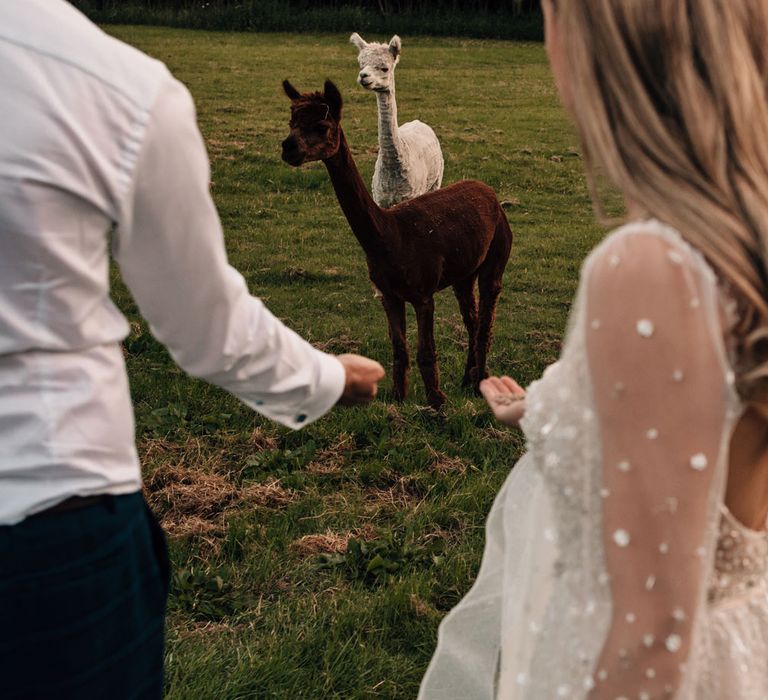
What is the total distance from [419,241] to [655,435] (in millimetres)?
4175

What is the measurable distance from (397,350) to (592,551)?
420cm

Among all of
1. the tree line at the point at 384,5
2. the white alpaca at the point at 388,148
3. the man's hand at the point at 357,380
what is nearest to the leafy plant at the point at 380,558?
the man's hand at the point at 357,380

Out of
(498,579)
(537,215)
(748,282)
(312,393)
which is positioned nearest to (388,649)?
(498,579)

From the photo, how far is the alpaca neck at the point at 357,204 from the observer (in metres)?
4.99

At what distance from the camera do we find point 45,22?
1.33 metres

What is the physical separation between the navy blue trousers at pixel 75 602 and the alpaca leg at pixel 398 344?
12.7ft

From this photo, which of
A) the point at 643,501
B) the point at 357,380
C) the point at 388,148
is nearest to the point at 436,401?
the point at 388,148

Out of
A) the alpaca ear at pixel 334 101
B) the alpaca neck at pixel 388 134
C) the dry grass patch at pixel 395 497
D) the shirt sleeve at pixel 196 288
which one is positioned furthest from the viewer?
the alpaca neck at pixel 388 134

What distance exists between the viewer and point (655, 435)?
44.3 inches

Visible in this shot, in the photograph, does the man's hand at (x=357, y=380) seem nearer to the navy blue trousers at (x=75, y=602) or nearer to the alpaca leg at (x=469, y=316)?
the navy blue trousers at (x=75, y=602)

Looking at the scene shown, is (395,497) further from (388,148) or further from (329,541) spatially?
(388,148)

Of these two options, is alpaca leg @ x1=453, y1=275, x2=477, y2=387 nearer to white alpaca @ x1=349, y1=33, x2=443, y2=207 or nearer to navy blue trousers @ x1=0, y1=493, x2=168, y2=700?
white alpaca @ x1=349, y1=33, x2=443, y2=207

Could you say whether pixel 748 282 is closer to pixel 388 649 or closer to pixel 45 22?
pixel 45 22

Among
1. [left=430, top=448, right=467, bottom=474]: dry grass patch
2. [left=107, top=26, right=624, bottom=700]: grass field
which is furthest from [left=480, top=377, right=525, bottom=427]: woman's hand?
[left=430, top=448, right=467, bottom=474]: dry grass patch
